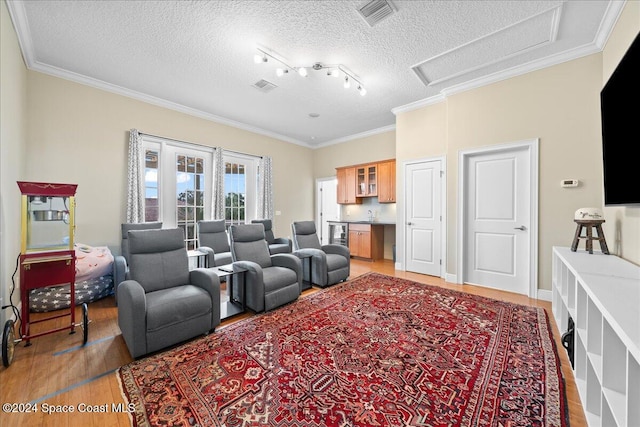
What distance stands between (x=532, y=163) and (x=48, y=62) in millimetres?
6451

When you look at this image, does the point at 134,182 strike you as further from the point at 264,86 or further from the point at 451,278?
the point at 451,278

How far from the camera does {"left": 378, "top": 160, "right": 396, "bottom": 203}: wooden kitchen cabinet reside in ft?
18.4

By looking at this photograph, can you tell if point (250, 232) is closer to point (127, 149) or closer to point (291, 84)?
point (291, 84)

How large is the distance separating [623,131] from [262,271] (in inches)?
134

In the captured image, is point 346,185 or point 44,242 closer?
point 44,242

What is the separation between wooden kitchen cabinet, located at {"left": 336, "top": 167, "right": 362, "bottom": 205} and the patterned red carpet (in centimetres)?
386

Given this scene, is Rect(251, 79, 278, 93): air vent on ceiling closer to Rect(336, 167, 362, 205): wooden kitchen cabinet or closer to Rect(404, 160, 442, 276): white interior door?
Rect(404, 160, 442, 276): white interior door

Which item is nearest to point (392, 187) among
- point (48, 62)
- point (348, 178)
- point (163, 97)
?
point (348, 178)

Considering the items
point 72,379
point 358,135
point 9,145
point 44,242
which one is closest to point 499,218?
point 358,135

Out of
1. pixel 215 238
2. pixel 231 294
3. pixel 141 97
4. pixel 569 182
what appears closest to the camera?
pixel 569 182

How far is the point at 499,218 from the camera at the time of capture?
368 centimetres

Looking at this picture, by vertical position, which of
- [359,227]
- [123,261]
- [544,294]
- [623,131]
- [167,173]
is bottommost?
[544,294]

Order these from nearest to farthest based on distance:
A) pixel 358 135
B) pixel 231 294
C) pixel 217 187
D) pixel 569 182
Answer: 1. pixel 569 182
2. pixel 231 294
3. pixel 217 187
4. pixel 358 135

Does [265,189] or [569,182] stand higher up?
[265,189]
